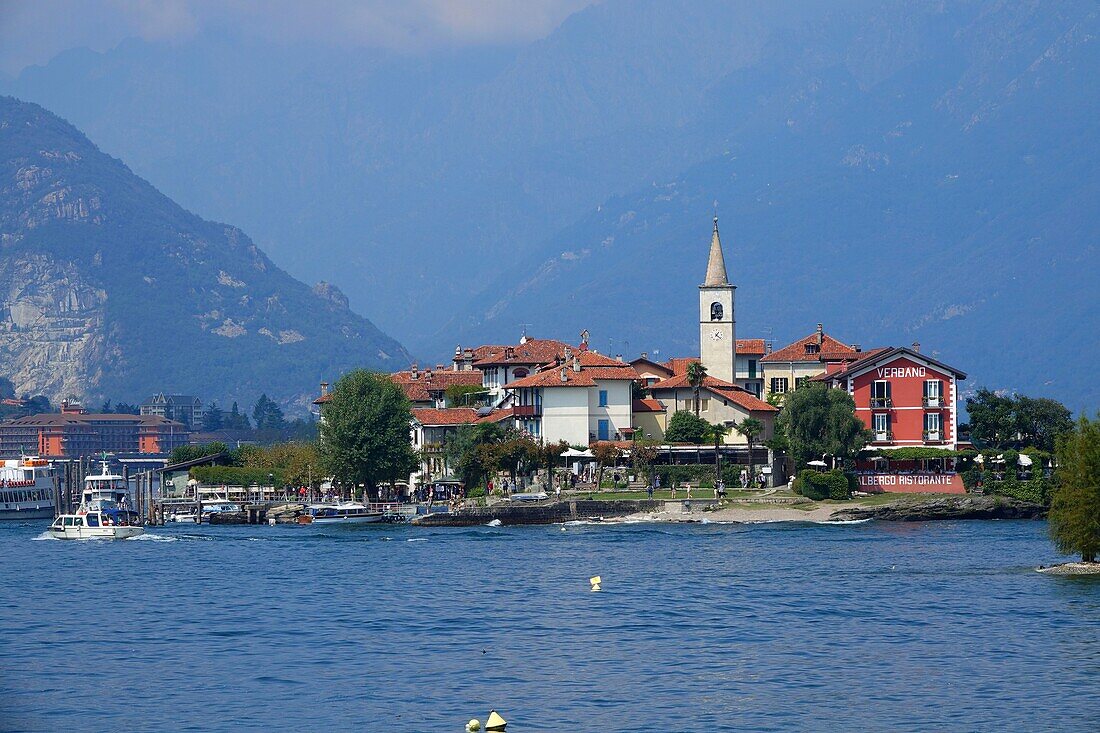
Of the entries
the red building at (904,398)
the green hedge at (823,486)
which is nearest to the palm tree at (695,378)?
the red building at (904,398)

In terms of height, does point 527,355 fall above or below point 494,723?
above

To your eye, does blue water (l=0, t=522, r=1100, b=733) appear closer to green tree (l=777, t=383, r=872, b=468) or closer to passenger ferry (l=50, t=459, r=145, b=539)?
passenger ferry (l=50, t=459, r=145, b=539)

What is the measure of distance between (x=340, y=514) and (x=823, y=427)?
2773 centimetres

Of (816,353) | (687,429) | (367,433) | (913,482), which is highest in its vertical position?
(816,353)

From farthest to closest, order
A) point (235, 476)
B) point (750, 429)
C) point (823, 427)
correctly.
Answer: point (235, 476)
point (750, 429)
point (823, 427)

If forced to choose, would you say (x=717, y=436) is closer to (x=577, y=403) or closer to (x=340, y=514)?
(x=577, y=403)

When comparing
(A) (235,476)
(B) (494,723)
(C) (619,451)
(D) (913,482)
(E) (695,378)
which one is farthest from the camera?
(A) (235,476)

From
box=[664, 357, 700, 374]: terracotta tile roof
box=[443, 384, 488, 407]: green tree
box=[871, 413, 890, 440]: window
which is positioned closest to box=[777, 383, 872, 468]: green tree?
box=[871, 413, 890, 440]: window

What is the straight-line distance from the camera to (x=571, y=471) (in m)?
106

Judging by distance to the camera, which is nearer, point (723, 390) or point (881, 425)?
point (881, 425)

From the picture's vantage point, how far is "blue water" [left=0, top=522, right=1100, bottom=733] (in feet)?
124

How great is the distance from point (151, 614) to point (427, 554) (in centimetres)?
2237

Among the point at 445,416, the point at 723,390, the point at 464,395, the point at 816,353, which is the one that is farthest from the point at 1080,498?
the point at 816,353

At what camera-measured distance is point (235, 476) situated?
124750mm
